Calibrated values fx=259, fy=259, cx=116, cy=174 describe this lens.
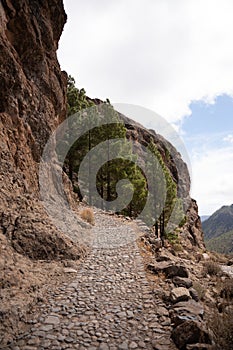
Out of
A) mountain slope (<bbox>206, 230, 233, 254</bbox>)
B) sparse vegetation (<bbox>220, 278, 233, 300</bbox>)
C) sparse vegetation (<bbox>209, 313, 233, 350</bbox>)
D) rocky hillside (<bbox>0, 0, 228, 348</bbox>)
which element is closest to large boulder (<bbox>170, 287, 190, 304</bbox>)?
sparse vegetation (<bbox>209, 313, 233, 350</bbox>)

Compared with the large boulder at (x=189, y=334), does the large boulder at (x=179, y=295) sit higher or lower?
higher

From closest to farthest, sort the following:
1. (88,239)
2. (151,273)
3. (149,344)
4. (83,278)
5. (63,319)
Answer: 1. (149,344)
2. (63,319)
3. (83,278)
4. (151,273)
5. (88,239)

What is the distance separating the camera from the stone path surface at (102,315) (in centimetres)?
522

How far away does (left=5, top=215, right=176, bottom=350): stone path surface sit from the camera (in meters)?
5.22

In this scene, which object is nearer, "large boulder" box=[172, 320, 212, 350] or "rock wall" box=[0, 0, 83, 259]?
"large boulder" box=[172, 320, 212, 350]

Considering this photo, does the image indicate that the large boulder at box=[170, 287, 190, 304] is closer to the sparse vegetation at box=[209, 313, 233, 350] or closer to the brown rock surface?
the sparse vegetation at box=[209, 313, 233, 350]

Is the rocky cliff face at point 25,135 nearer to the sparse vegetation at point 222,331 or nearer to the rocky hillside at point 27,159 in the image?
the rocky hillside at point 27,159

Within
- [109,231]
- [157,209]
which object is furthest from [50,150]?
[157,209]

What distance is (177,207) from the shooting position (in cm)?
3106

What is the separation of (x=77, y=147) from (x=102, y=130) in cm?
304

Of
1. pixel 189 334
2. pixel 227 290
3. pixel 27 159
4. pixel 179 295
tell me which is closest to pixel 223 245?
pixel 227 290

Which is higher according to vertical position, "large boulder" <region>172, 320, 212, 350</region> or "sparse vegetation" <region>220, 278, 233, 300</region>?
"sparse vegetation" <region>220, 278, 233, 300</region>

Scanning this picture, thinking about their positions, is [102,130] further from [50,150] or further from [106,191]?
[50,150]

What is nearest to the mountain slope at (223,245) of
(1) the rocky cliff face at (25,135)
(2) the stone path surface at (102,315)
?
(1) the rocky cliff face at (25,135)
